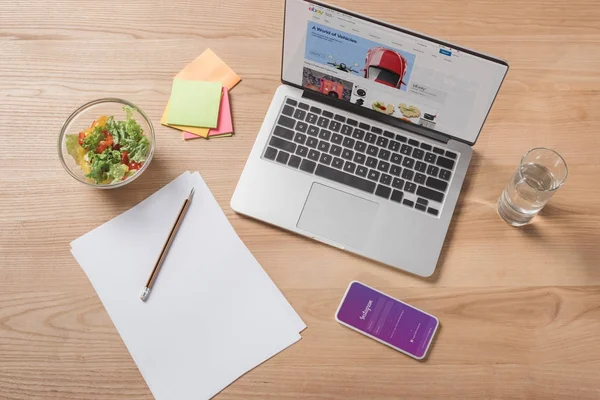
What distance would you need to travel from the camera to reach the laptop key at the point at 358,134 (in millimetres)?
962

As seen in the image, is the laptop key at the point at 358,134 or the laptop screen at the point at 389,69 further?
the laptop key at the point at 358,134

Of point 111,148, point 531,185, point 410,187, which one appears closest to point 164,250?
point 111,148

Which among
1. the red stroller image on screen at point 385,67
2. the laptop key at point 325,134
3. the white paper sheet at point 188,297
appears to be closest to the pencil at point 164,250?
the white paper sheet at point 188,297

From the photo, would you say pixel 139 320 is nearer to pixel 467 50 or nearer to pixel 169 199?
pixel 169 199

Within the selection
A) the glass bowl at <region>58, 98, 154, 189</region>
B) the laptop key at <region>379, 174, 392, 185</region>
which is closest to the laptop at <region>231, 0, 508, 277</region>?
the laptop key at <region>379, 174, 392, 185</region>

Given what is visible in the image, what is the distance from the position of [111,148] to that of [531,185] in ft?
2.13

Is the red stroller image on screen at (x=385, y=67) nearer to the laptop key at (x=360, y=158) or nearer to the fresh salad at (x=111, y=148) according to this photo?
the laptop key at (x=360, y=158)

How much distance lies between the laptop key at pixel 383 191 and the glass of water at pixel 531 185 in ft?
0.56

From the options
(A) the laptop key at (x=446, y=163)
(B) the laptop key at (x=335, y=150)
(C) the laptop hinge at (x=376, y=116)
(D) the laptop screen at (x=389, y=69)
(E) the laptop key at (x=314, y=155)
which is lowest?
(E) the laptop key at (x=314, y=155)

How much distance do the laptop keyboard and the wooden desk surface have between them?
2.1 inches

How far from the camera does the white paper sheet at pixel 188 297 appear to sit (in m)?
0.88

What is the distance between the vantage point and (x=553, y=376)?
Answer: 0.87 metres

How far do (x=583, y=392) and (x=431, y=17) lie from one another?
63 cm

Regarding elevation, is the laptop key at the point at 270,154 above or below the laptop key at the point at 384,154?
below
